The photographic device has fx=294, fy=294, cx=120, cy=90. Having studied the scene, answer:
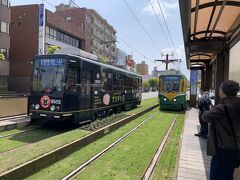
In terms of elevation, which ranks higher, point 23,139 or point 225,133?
point 225,133

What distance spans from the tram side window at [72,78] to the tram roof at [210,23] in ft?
15.9

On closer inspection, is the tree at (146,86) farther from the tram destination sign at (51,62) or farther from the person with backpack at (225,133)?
the person with backpack at (225,133)

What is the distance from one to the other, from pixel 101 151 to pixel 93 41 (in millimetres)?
70401

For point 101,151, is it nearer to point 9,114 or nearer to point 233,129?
point 233,129

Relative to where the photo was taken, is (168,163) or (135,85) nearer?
(168,163)

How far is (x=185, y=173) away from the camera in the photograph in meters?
6.50

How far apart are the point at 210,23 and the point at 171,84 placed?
47.1 ft

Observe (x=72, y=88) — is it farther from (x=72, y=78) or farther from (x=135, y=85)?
(x=135, y=85)

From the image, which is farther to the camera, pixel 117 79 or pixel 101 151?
pixel 117 79

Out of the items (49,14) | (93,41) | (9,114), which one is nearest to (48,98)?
(9,114)

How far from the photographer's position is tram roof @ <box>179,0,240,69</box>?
7363mm

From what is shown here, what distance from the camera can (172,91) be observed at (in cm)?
2361

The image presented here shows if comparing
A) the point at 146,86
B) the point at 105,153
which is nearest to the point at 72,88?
the point at 105,153

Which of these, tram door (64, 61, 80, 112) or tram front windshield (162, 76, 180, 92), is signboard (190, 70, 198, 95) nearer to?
tram front windshield (162, 76, 180, 92)
